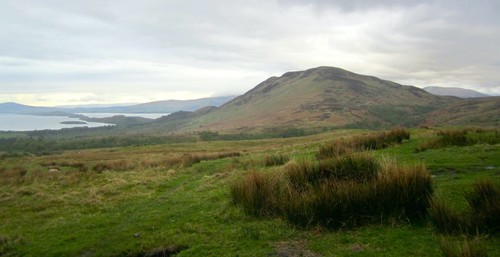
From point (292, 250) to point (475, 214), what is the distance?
3.08m

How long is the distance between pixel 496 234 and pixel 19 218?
1246 centimetres

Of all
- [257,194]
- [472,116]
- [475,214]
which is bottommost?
[257,194]

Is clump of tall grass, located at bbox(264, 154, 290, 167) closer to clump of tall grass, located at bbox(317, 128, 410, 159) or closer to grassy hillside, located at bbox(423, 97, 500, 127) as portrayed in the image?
clump of tall grass, located at bbox(317, 128, 410, 159)

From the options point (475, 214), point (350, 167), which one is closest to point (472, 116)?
point (350, 167)

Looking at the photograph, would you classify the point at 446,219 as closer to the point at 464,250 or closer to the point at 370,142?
the point at 464,250

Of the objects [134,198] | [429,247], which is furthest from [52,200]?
[429,247]

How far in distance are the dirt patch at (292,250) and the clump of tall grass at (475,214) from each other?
7.09 ft

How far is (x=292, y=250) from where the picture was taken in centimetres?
627

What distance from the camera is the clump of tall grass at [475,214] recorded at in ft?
19.1

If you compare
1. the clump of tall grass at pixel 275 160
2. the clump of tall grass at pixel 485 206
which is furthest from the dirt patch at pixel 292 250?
the clump of tall grass at pixel 275 160

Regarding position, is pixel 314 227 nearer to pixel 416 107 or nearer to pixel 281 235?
pixel 281 235

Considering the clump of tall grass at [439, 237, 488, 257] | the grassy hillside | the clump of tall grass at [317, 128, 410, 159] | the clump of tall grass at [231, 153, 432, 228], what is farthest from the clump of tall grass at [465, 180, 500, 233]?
the grassy hillside

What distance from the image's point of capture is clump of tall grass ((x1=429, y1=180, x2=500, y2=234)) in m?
5.81

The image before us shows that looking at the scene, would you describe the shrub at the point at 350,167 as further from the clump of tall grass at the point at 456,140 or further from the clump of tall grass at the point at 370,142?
the clump of tall grass at the point at 456,140
